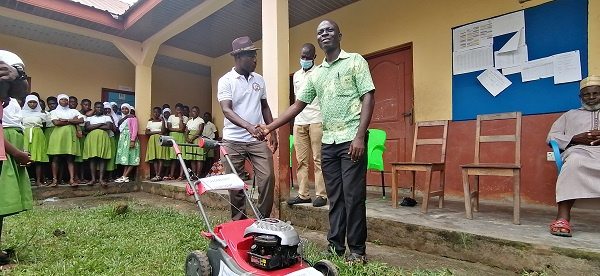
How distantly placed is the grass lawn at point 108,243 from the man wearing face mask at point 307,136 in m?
1.09

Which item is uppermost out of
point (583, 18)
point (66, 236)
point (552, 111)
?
point (583, 18)

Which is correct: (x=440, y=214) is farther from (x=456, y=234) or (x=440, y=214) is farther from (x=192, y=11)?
(x=192, y=11)

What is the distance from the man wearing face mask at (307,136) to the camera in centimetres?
420

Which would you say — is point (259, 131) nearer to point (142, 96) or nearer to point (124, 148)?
point (124, 148)

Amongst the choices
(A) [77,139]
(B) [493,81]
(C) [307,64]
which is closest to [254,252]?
(C) [307,64]

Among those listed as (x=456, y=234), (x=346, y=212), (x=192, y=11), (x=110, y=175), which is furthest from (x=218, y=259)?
(x=110, y=175)

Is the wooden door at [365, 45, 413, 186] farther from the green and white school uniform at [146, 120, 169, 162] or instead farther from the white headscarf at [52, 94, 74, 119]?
the white headscarf at [52, 94, 74, 119]

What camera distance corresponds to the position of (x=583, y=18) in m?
3.94

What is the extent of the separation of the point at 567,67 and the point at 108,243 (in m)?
5.26

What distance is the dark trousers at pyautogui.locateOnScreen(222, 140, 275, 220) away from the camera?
3.16 meters

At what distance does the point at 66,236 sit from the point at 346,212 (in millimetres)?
2999

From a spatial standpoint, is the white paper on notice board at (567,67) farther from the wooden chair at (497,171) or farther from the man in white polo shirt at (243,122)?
the man in white polo shirt at (243,122)

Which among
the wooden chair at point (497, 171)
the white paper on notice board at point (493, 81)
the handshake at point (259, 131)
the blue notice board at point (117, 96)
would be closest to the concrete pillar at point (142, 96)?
the blue notice board at point (117, 96)

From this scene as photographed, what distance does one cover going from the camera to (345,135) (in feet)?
8.41
